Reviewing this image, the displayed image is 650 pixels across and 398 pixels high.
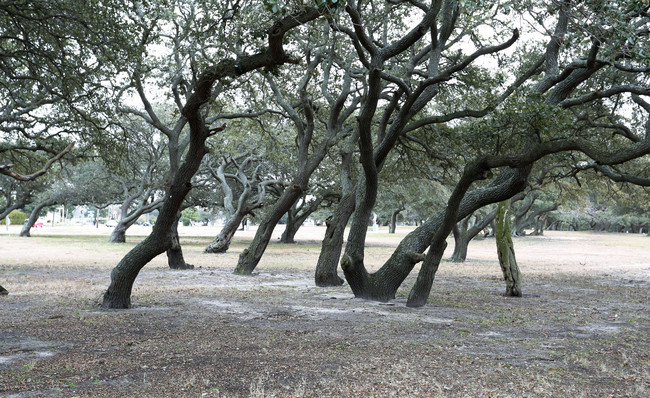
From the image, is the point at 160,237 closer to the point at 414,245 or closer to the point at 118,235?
the point at 414,245

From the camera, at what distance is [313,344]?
6.76 m

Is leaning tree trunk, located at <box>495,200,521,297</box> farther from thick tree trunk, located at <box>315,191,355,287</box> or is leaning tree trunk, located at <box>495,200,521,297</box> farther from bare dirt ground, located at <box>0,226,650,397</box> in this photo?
thick tree trunk, located at <box>315,191,355,287</box>

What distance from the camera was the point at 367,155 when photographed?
9.66 m

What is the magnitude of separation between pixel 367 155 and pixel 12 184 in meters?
36.5

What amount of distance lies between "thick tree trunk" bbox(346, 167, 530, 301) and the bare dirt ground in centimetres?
39

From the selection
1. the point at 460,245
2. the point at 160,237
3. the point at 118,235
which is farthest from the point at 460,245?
the point at 118,235

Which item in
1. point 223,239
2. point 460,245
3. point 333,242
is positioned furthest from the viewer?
point 223,239

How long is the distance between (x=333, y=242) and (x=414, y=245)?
3.31 m

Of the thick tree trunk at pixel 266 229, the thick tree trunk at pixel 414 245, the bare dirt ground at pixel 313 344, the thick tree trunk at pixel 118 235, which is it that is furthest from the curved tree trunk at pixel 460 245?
the thick tree trunk at pixel 118 235

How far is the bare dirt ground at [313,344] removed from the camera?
16.4 ft

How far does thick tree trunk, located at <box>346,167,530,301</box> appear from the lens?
9.84m

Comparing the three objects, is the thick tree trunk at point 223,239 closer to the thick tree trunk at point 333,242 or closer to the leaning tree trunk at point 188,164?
the thick tree trunk at point 333,242

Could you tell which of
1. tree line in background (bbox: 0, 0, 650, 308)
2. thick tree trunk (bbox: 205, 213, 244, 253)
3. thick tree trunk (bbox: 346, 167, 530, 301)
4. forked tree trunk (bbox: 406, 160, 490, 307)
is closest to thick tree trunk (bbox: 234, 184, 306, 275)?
tree line in background (bbox: 0, 0, 650, 308)

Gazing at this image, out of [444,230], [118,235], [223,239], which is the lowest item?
[118,235]
